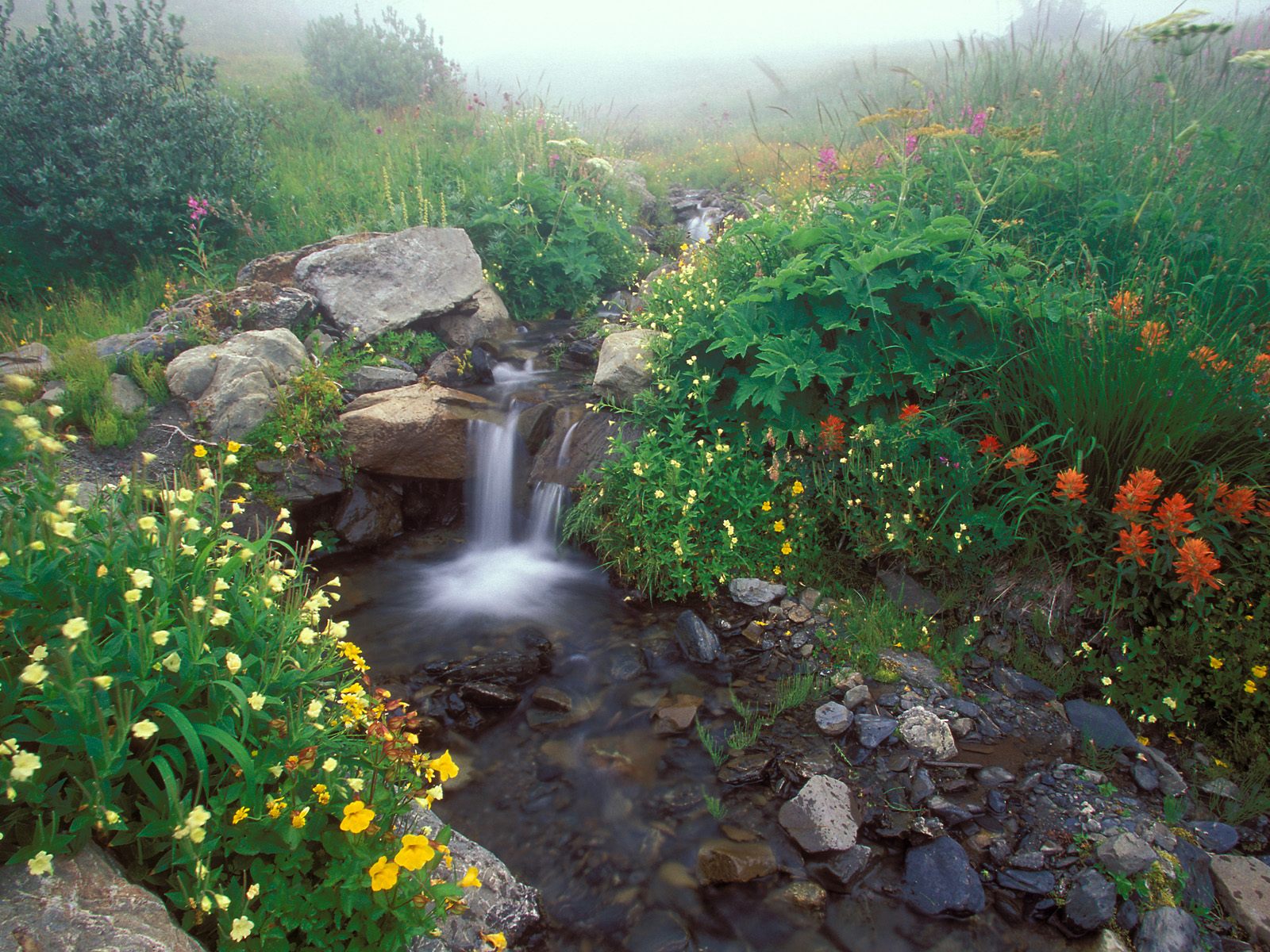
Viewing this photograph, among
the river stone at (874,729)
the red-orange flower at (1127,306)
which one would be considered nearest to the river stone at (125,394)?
the river stone at (874,729)

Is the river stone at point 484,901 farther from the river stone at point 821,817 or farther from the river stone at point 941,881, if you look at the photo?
the river stone at point 941,881

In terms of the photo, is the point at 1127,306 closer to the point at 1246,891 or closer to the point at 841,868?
the point at 1246,891

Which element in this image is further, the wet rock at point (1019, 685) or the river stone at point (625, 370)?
the river stone at point (625, 370)

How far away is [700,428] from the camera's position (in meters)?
5.55

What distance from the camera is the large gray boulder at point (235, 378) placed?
579 centimetres

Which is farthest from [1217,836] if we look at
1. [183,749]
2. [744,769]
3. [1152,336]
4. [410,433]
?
[410,433]

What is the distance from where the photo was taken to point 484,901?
9.39 ft

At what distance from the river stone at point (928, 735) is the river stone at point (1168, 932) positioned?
3.30 feet

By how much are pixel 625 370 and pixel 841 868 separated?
4.07 m

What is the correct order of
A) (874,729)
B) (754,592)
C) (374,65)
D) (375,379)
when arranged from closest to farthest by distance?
1. (874,729)
2. (754,592)
3. (375,379)
4. (374,65)

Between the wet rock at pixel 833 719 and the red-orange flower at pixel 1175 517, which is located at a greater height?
the red-orange flower at pixel 1175 517

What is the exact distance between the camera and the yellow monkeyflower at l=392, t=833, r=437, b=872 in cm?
199

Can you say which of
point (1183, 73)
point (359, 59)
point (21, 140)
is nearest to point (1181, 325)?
point (1183, 73)

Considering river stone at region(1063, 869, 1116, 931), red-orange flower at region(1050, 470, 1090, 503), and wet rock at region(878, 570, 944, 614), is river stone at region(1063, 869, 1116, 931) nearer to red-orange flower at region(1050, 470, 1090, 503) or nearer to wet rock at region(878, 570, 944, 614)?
wet rock at region(878, 570, 944, 614)
